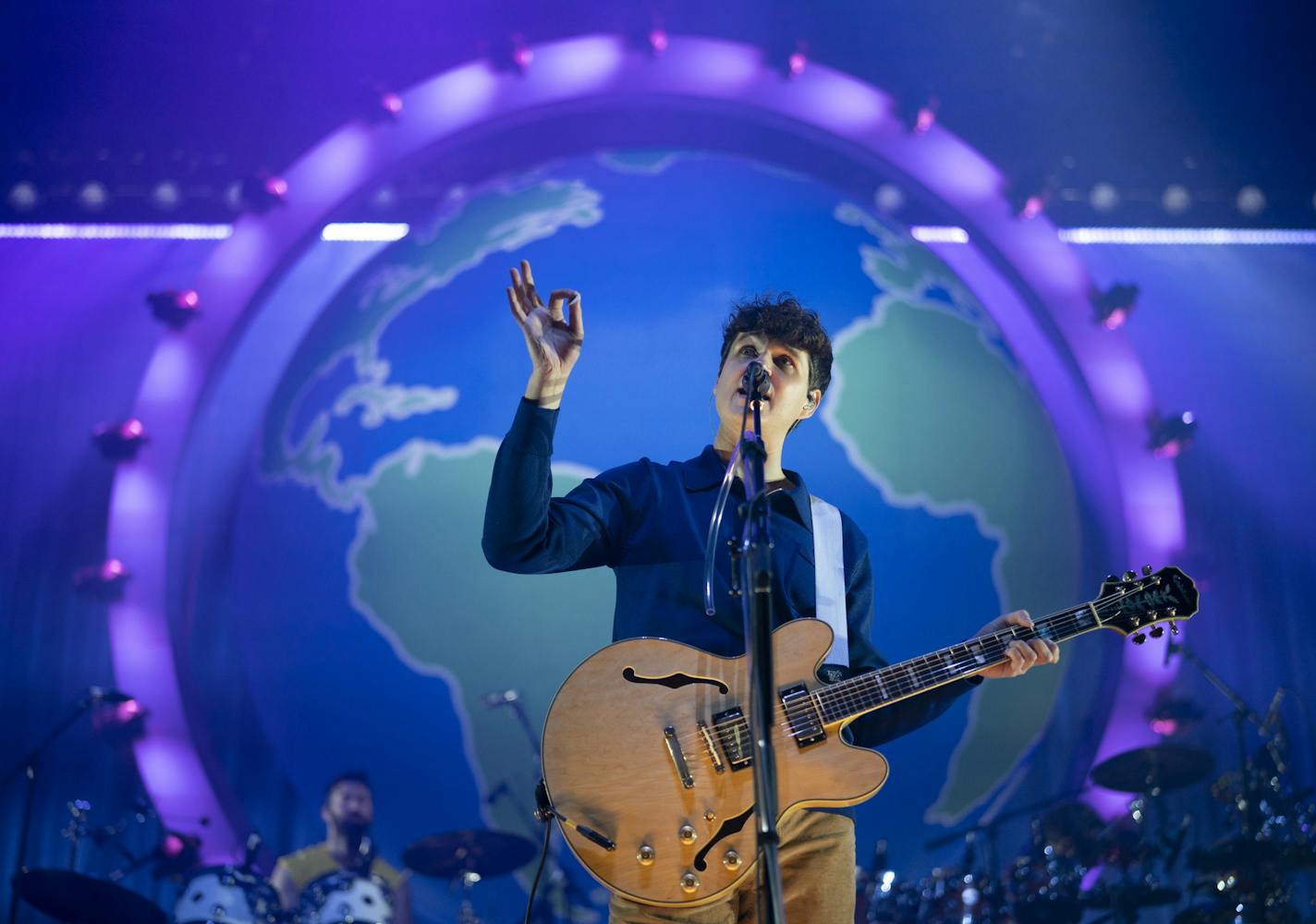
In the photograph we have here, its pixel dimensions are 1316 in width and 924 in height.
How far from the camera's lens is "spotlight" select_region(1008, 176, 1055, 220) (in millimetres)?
6039

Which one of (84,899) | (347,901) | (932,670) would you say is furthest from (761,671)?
(84,899)

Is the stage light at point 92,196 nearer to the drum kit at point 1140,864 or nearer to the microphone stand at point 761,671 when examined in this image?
the microphone stand at point 761,671

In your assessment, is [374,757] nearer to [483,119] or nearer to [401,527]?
[401,527]

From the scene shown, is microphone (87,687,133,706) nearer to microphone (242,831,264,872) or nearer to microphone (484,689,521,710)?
microphone (242,831,264,872)

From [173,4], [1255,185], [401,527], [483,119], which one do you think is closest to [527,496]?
[401,527]

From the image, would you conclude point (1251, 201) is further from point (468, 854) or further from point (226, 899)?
point (226, 899)

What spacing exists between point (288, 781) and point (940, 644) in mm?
3189

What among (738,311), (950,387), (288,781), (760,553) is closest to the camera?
(760,553)

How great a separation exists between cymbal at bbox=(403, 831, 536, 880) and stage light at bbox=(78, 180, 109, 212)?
3.66 metres

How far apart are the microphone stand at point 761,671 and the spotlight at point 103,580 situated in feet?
13.4

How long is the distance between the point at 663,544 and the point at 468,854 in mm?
2674

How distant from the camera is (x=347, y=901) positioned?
494 cm

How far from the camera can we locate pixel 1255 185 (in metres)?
6.18

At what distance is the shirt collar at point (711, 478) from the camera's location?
3.28 metres
